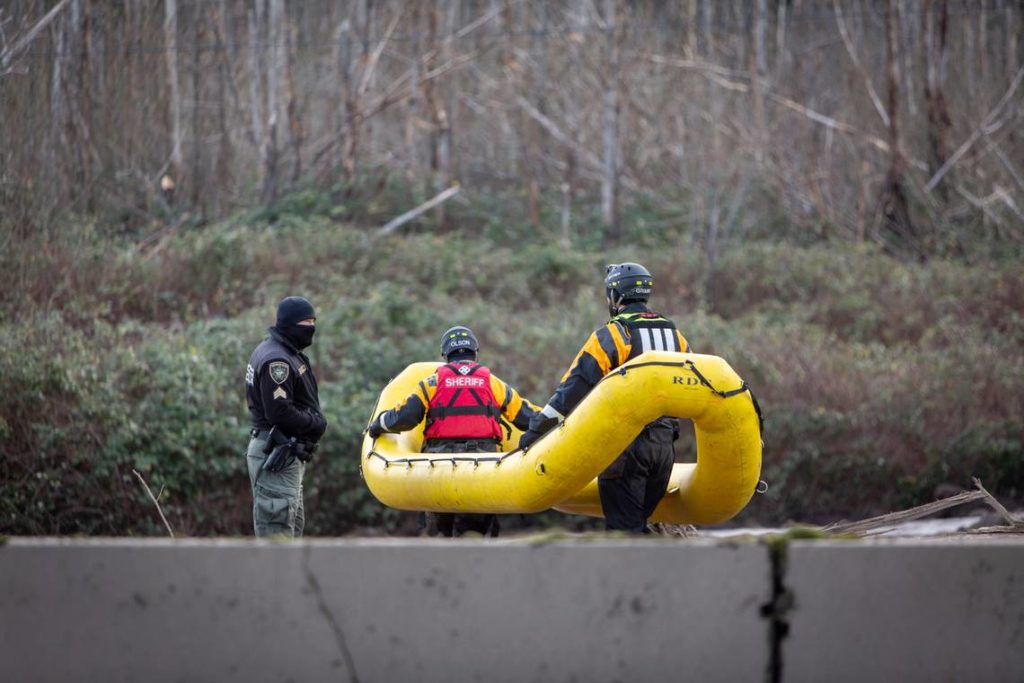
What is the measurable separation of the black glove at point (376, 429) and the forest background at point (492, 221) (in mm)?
4029

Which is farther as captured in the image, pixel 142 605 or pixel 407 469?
pixel 407 469

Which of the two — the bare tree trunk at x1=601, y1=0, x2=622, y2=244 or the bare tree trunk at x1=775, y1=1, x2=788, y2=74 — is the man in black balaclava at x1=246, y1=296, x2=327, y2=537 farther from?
the bare tree trunk at x1=775, y1=1, x2=788, y2=74

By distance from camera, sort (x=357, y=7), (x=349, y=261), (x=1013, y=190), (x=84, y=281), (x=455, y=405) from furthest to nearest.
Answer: (x=357, y=7), (x=1013, y=190), (x=349, y=261), (x=84, y=281), (x=455, y=405)

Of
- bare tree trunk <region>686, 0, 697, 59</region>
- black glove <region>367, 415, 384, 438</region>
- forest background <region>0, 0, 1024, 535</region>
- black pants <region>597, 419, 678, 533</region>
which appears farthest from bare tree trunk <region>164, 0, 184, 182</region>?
black pants <region>597, 419, 678, 533</region>

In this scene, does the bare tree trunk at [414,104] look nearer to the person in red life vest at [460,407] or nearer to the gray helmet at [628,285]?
the person in red life vest at [460,407]

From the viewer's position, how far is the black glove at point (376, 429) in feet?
28.4

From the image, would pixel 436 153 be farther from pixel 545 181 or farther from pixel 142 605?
pixel 142 605

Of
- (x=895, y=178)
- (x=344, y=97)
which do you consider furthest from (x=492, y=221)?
(x=895, y=178)

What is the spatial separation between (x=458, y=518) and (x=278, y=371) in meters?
1.83

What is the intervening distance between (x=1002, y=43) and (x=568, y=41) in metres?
10.9

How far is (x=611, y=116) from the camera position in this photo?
2319 cm

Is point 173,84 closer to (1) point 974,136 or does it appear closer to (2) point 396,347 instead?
(2) point 396,347

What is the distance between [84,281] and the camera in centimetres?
1551

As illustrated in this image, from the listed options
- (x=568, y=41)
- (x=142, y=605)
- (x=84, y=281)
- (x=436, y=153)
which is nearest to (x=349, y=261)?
(x=84, y=281)
